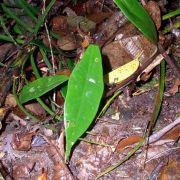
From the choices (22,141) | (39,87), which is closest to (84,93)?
(39,87)

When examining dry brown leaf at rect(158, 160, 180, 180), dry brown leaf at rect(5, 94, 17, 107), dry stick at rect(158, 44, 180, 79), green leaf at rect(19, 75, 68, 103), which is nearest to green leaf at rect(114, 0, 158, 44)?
dry stick at rect(158, 44, 180, 79)

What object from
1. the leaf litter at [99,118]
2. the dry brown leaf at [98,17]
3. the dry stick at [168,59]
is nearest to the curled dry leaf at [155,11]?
the leaf litter at [99,118]

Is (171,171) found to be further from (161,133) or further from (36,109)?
(36,109)

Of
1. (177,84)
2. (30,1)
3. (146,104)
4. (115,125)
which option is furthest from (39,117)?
(30,1)

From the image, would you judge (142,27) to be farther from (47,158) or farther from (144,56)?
(47,158)

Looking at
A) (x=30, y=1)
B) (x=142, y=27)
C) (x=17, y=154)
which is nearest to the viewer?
(x=142, y=27)
